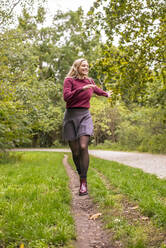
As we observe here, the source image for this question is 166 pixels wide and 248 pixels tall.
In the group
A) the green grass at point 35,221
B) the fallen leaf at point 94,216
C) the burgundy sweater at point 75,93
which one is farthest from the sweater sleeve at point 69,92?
the fallen leaf at point 94,216

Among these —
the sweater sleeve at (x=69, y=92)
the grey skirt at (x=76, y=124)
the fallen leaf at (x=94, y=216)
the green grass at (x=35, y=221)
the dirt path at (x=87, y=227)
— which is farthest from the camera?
the grey skirt at (x=76, y=124)

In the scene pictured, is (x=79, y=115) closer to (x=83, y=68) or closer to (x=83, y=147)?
(x=83, y=147)

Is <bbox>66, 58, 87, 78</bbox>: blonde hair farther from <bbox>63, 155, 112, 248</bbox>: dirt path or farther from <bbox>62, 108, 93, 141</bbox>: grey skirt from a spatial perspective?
<bbox>63, 155, 112, 248</bbox>: dirt path

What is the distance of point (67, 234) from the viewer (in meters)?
2.51

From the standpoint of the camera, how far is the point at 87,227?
293cm

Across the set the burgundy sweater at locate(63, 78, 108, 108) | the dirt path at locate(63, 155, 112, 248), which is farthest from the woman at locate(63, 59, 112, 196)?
the dirt path at locate(63, 155, 112, 248)

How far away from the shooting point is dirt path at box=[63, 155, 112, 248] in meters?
2.47

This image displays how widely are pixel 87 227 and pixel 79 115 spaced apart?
188 cm

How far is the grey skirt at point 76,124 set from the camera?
166 inches

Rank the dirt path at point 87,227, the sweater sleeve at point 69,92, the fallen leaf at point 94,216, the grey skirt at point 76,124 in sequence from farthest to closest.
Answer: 1. the grey skirt at point 76,124
2. the sweater sleeve at point 69,92
3. the fallen leaf at point 94,216
4. the dirt path at point 87,227

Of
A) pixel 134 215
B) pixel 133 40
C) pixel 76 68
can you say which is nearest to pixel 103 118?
pixel 133 40

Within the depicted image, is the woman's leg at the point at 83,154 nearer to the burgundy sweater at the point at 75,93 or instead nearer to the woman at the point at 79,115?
the woman at the point at 79,115

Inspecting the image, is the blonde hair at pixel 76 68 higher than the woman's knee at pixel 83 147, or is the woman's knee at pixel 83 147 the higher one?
the blonde hair at pixel 76 68

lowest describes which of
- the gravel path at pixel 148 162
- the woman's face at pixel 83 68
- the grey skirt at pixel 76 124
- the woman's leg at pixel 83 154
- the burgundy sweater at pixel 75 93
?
the gravel path at pixel 148 162
